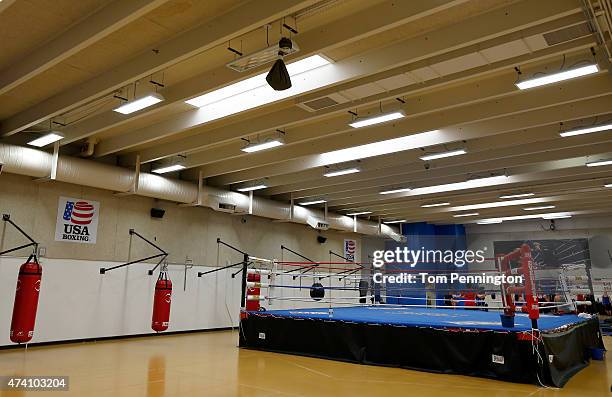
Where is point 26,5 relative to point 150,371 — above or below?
above

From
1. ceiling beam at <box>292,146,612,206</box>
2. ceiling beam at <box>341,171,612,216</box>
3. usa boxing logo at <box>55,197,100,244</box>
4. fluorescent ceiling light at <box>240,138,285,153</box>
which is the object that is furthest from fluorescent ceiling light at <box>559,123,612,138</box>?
usa boxing logo at <box>55,197,100,244</box>

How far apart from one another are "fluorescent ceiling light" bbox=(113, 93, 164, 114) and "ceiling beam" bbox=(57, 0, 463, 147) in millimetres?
186

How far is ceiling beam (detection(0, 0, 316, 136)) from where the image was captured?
3986 millimetres

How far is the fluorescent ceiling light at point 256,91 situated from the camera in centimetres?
526

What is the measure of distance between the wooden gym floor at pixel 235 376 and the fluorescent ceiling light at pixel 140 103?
3.26m

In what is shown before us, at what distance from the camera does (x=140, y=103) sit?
18.8 feet

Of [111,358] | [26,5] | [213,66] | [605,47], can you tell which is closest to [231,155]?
[213,66]

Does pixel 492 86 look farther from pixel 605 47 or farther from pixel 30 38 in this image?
pixel 30 38

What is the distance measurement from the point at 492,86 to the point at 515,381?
347 centimetres

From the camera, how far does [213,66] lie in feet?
17.5

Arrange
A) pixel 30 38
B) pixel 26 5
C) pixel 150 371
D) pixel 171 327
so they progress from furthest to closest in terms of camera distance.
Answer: pixel 171 327 → pixel 150 371 → pixel 30 38 → pixel 26 5

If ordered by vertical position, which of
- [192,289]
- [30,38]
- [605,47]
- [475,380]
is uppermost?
[30,38]

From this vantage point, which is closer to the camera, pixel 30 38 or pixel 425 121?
pixel 30 38

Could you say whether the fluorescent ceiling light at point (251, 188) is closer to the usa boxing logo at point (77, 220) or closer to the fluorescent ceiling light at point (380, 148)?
the fluorescent ceiling light at point (380, 148)
